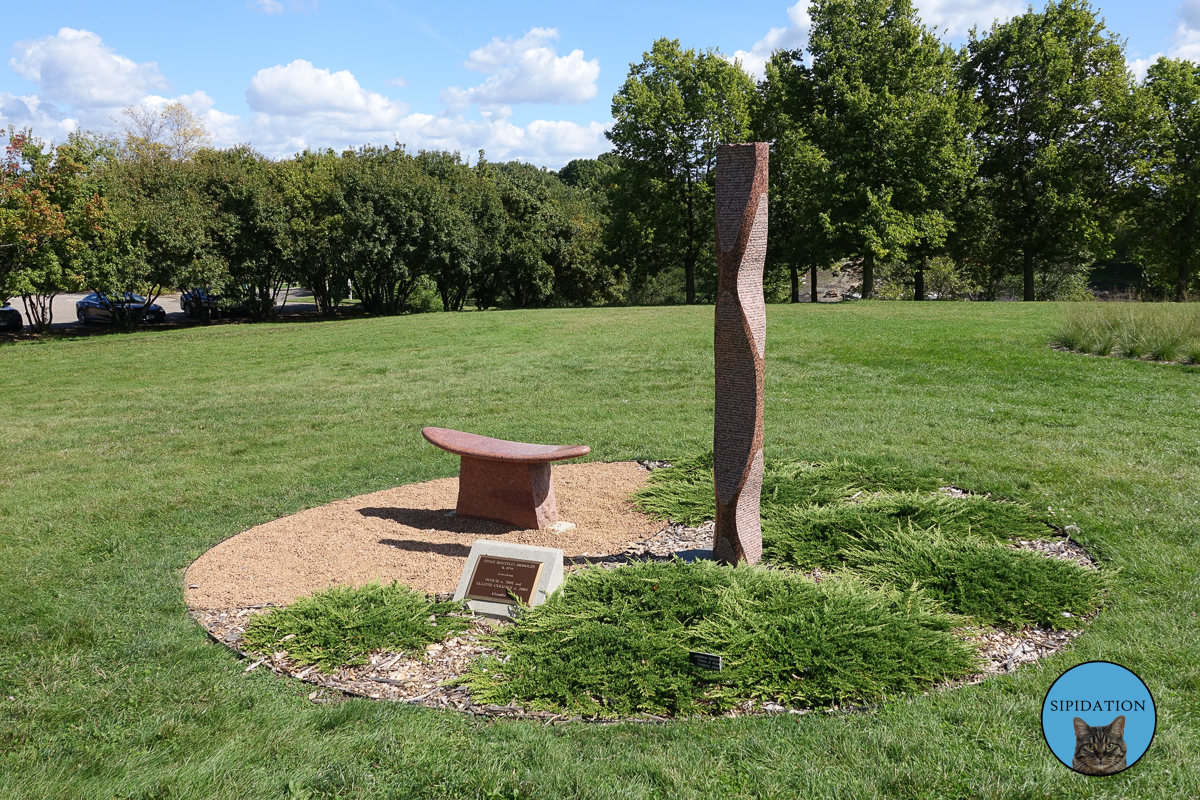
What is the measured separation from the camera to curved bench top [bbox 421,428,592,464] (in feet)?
20.8

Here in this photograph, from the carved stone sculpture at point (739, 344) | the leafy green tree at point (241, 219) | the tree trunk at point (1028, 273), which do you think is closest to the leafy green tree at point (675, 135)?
the tree trunk at point (1028, 273)


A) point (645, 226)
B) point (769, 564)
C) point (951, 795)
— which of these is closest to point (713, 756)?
point (951, 795)

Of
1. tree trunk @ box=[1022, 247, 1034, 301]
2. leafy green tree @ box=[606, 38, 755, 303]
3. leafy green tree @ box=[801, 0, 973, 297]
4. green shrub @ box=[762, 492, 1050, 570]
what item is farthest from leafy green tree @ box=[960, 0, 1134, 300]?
green shrub @ box=[762, 492, 1050, 570]

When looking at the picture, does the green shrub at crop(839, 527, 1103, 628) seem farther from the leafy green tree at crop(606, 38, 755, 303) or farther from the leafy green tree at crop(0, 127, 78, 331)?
the leafy green tree at crop(606, 38, 755, 303)

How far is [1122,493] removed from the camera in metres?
6.93

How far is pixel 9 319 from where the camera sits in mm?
26312

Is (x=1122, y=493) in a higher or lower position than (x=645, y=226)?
lower

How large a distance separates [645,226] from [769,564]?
31288 mm

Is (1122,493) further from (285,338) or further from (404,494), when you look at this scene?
(285,338)

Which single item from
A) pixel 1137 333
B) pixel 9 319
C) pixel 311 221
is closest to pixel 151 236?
pixel 311 221

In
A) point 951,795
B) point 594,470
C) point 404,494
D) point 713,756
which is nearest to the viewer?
point 951,795

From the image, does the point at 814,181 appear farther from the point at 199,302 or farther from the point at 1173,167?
the point at 199,302

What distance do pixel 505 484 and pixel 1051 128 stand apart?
33.4m

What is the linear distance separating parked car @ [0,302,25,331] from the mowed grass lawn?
9.54m
